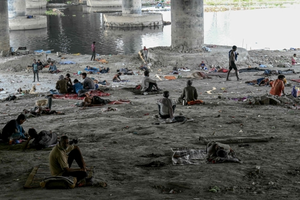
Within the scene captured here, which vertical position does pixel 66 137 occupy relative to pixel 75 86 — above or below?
above

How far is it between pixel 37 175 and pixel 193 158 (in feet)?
10.1

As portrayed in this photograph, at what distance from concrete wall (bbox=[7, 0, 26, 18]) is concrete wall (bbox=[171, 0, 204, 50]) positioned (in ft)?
96.3

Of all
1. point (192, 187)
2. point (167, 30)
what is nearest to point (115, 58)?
point (192, 187)

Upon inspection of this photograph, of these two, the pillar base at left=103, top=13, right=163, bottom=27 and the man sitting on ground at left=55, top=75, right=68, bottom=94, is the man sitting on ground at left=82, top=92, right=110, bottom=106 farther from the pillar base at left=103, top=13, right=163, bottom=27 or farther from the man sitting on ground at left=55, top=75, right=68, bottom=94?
the pillar base at left=103, top=13, right=163, bottom=27

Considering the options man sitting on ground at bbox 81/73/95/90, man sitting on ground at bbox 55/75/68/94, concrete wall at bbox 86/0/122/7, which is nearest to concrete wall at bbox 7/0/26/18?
concrete wall at bbox 86/0/122/7

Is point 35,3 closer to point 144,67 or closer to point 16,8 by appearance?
point 16,8

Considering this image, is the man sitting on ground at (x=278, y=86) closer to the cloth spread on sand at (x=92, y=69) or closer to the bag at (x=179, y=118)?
the bag at (x=179, y=118)

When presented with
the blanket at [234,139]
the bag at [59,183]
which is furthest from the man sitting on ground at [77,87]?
the bag at [59,183]

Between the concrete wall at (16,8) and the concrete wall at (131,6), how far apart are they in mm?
12649

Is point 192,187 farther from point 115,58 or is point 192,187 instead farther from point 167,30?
point 167,30

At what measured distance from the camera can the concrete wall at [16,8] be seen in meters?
54.0

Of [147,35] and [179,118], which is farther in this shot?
[147,35]

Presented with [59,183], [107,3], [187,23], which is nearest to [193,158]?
[59,183]

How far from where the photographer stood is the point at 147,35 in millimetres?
54312
